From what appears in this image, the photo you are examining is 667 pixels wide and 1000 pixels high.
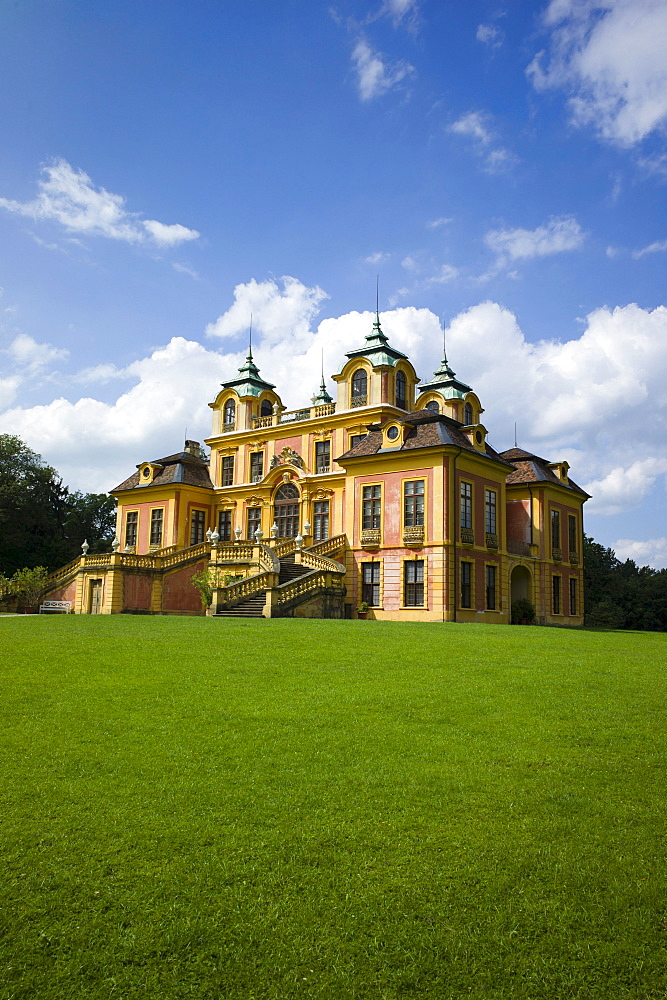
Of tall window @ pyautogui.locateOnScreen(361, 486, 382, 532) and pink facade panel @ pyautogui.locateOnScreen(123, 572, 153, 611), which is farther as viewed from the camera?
pink facade panel @ pyautogui.locateOnScreen(123, 572, 153, 611)

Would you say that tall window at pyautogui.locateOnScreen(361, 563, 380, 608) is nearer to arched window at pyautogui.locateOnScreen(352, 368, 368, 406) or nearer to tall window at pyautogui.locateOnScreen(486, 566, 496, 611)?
tall window at pyautogui.locateOnScreen(486, 566, 496, 611)

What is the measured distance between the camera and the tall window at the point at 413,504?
35.1 metres

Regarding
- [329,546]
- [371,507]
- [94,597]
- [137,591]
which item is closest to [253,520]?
[137,591]

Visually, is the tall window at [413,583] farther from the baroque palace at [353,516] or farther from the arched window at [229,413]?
the arched window at [229,413]

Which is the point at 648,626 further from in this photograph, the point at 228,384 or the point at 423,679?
the point at 423,679

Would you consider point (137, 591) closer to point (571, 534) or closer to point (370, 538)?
point (370, 538)

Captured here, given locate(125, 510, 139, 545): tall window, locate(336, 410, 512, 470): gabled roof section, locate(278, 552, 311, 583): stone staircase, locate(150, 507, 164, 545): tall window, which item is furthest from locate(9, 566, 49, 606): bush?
locate(336, 410, 512, 470): gabled roof section

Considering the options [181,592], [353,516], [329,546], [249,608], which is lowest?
[249,608]

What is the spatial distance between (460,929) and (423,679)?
7778 millimetres

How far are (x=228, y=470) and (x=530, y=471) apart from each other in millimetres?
18268

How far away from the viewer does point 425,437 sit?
35531 mm

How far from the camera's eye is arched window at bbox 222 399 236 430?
1936 inches

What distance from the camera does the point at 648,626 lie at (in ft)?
213

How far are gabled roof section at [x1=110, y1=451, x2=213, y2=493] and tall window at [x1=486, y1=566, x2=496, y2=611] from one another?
19.2m
